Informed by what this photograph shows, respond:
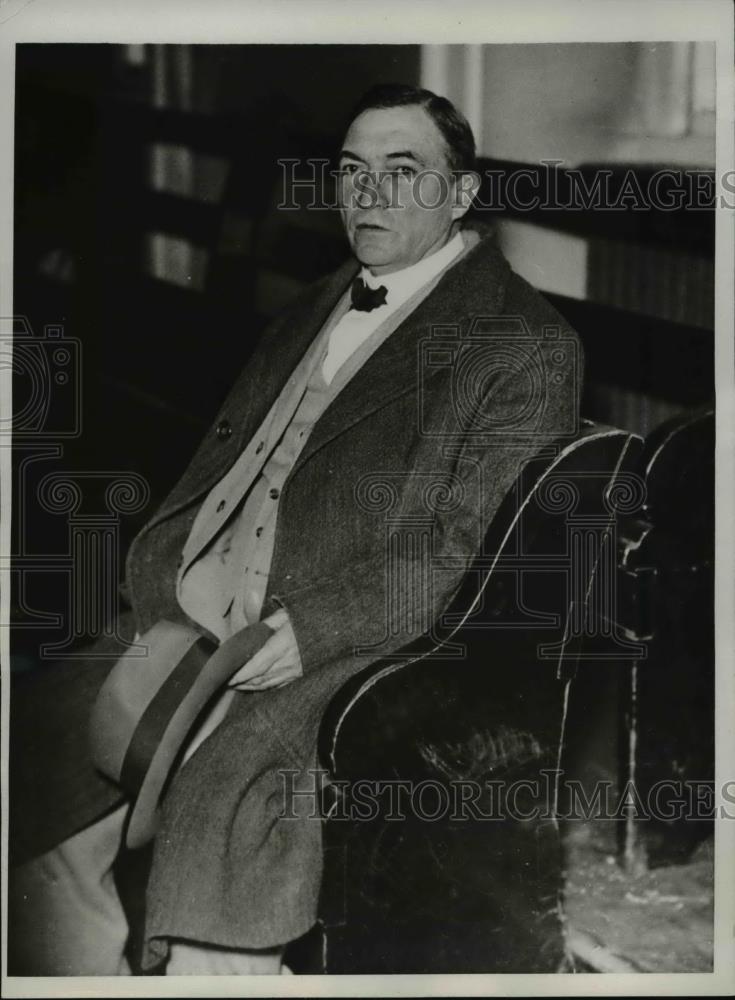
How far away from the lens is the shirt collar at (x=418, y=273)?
1.98 m

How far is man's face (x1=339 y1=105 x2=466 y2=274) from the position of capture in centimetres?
197

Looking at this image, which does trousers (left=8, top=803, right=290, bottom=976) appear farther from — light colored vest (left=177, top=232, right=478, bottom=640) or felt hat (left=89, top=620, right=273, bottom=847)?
light colored vest (left=177, top=232, right=478, bottom=640)

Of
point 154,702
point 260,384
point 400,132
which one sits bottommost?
point 154,702

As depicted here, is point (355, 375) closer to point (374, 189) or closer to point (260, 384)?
point (260, 384)

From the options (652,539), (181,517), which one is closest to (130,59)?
(181,517)

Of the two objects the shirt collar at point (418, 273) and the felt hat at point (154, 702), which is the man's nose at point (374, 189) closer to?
the shirt collar at point (418, 273)

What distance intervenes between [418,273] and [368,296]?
102 mm

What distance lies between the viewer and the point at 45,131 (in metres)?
2.04

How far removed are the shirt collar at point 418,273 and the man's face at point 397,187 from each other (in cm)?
1

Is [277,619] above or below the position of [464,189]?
below

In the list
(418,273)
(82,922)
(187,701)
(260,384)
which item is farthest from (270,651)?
(418,273)

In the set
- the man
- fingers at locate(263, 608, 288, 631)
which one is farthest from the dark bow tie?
fingers at locate(263, 608, 288, 631)

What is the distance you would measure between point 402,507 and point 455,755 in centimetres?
47

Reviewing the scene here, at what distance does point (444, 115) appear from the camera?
1.97 meters
